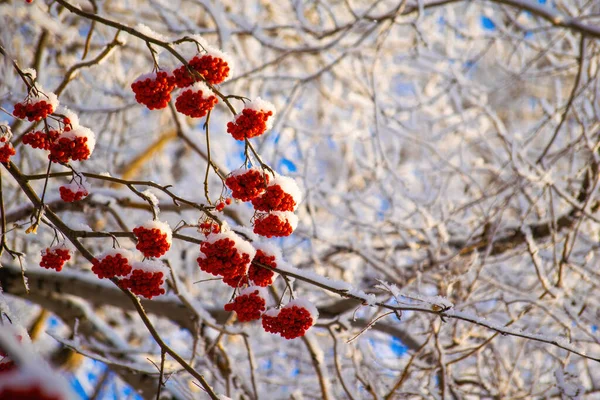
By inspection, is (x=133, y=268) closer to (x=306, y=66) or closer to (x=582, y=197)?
(x=582, y=197)

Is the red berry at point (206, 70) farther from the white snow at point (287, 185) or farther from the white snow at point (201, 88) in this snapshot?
the white snow at point (287, 185)

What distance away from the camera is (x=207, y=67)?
59.3 inches

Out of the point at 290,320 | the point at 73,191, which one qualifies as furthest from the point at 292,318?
the point at 73,191

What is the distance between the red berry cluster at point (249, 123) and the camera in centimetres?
149

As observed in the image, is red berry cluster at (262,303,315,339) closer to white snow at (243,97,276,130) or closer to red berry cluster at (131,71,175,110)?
white snow at (243,97,276,130)

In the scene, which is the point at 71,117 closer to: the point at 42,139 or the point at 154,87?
the point at 42,139

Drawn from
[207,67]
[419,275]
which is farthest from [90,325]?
[207,67]

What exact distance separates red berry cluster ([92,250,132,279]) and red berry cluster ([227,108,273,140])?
1.55ft

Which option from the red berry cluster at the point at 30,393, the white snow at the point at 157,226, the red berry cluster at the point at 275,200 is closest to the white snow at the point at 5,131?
the white snow at the point at 157,226

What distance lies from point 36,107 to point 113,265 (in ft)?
1.59

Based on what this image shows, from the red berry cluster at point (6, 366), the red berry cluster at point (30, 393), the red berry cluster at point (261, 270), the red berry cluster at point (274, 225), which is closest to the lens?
the red berry cluster at point (30, 393)

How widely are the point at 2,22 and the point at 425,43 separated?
290cm

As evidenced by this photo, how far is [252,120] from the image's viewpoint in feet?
4.87

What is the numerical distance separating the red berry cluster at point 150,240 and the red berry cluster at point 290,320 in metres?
0.38
